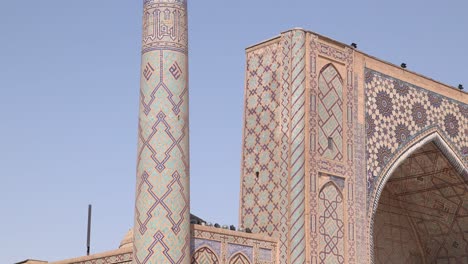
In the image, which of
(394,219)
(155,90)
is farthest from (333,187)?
(394,219)

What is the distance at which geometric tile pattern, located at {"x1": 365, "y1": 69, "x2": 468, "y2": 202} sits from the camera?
41.8ft

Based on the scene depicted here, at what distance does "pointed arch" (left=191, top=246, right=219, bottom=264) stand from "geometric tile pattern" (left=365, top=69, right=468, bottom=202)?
3.31 m

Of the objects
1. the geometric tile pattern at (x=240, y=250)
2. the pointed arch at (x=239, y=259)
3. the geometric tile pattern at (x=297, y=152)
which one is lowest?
the pointed arch at (x=239, y=259)

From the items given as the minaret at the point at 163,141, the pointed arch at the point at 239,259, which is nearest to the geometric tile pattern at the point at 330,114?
the pointed arch at the point at 239,259

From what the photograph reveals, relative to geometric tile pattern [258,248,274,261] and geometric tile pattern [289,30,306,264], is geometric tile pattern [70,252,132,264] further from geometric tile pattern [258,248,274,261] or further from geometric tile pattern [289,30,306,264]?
geometric tile pattern [289,30,306,264]

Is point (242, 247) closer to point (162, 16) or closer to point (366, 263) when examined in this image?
point (366, 263)

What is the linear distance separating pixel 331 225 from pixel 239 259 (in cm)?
166

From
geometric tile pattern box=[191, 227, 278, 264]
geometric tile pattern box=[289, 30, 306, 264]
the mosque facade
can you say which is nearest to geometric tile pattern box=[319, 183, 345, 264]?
the mosque facade

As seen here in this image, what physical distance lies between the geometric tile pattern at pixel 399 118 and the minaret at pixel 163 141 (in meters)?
4.39

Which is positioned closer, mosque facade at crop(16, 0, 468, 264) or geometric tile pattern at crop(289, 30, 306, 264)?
mosque facade at crop(16, 0, 468, 264)

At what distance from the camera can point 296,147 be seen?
11.4m

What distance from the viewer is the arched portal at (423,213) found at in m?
14.9

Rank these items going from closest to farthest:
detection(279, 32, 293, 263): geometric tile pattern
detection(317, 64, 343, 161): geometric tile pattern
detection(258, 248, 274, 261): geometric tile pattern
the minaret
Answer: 1. the minaret
2. detection(258, 248, 274, 261): geometric tile pattern
3. detection(279, 32, 293, 263): geometric tile pattern
4. detection(317, 64, 343, 161): geometric tile pattern

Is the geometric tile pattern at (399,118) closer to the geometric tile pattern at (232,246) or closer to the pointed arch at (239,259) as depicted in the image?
the geometric tile pattern at (232,246)
